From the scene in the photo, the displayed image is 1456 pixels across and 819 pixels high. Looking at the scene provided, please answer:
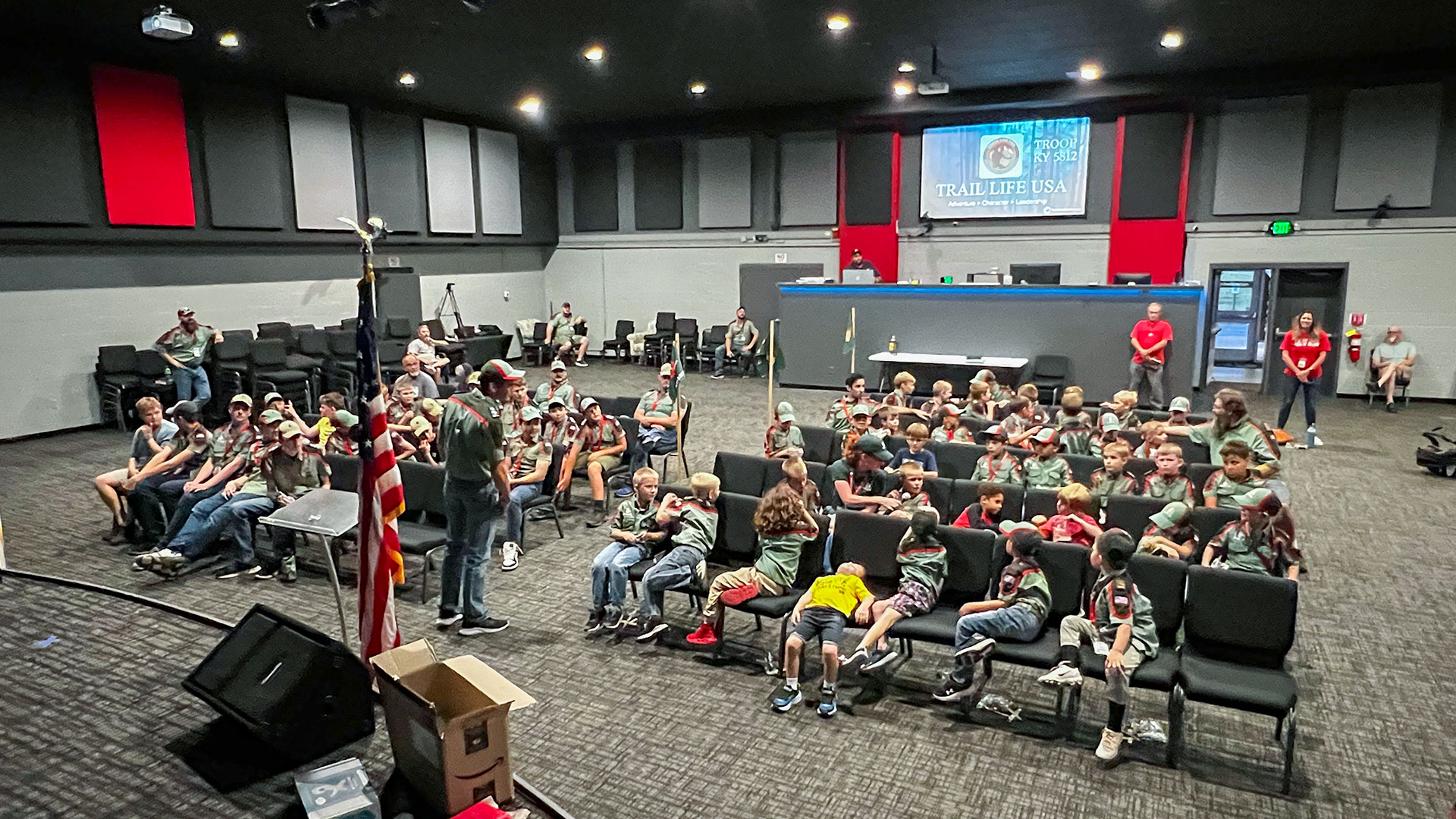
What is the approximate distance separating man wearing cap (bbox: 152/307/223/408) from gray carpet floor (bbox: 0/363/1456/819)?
18.4ft

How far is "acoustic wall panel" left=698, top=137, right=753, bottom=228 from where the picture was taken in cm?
1862

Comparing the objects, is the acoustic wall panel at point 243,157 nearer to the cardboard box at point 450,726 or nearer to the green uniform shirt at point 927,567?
the cardboard box at point 450,726

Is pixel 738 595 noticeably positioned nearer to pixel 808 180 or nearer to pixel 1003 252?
pixel 1003 252

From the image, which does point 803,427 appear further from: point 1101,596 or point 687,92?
point 687,92

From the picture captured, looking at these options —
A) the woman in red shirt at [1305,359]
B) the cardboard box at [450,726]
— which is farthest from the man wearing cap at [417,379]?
the woman in red shirt at [1305,359]

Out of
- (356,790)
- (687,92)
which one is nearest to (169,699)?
(356,790)

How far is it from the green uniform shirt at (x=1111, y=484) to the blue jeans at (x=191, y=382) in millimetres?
11138

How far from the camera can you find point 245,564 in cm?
711

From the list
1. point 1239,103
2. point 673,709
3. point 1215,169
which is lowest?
point 673,709

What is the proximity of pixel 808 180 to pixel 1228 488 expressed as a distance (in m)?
13.1

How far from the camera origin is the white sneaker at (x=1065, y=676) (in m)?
4.48

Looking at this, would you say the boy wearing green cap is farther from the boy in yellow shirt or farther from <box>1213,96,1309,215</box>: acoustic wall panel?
<box>1213,96,1309,215</box>: acoustic wall panel

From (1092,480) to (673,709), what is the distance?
372cm

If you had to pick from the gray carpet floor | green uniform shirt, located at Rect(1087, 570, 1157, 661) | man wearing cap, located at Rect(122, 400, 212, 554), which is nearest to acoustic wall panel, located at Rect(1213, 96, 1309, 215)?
the gray carpet floor
